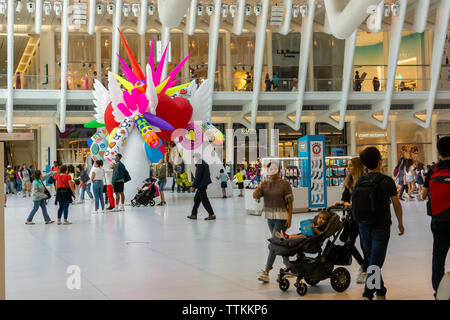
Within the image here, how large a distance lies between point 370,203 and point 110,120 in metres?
17.6

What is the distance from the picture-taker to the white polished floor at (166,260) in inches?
264

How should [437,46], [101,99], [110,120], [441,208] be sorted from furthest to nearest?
1. [437,46]
2. [101,99]
3. [110,120]
4. [441,208]

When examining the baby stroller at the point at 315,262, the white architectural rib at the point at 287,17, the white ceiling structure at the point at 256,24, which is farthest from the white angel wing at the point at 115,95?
the baby stroller at the point at 315,262

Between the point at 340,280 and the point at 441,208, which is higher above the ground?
the point at 441,208

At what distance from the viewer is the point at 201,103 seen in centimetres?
2406

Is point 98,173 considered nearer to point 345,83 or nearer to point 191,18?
point 191,18

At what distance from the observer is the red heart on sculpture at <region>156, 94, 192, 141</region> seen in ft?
72.5

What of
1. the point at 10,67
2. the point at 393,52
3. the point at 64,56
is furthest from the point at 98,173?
the point at 393,52

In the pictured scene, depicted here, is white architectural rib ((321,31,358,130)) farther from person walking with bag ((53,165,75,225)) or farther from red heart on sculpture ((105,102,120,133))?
person walking with bag ((53,165,75,225))

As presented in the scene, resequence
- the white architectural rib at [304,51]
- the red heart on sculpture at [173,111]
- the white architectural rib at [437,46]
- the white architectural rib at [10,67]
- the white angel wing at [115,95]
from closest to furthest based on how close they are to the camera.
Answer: the white angel wing at [115,95]
the red heart on sculpture at [173,111]
the white architectural rib at [10,67]
the white architectural rib at [304,51]
the white architectural rib at [437,46]

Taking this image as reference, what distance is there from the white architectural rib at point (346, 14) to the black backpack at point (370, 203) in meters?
2.82

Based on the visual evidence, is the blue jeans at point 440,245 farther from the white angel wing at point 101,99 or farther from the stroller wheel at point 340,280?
the white angel wing at point 101,99

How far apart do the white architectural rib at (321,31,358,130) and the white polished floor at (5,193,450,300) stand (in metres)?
17.4

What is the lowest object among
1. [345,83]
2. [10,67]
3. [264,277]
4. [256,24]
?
[264,277]
